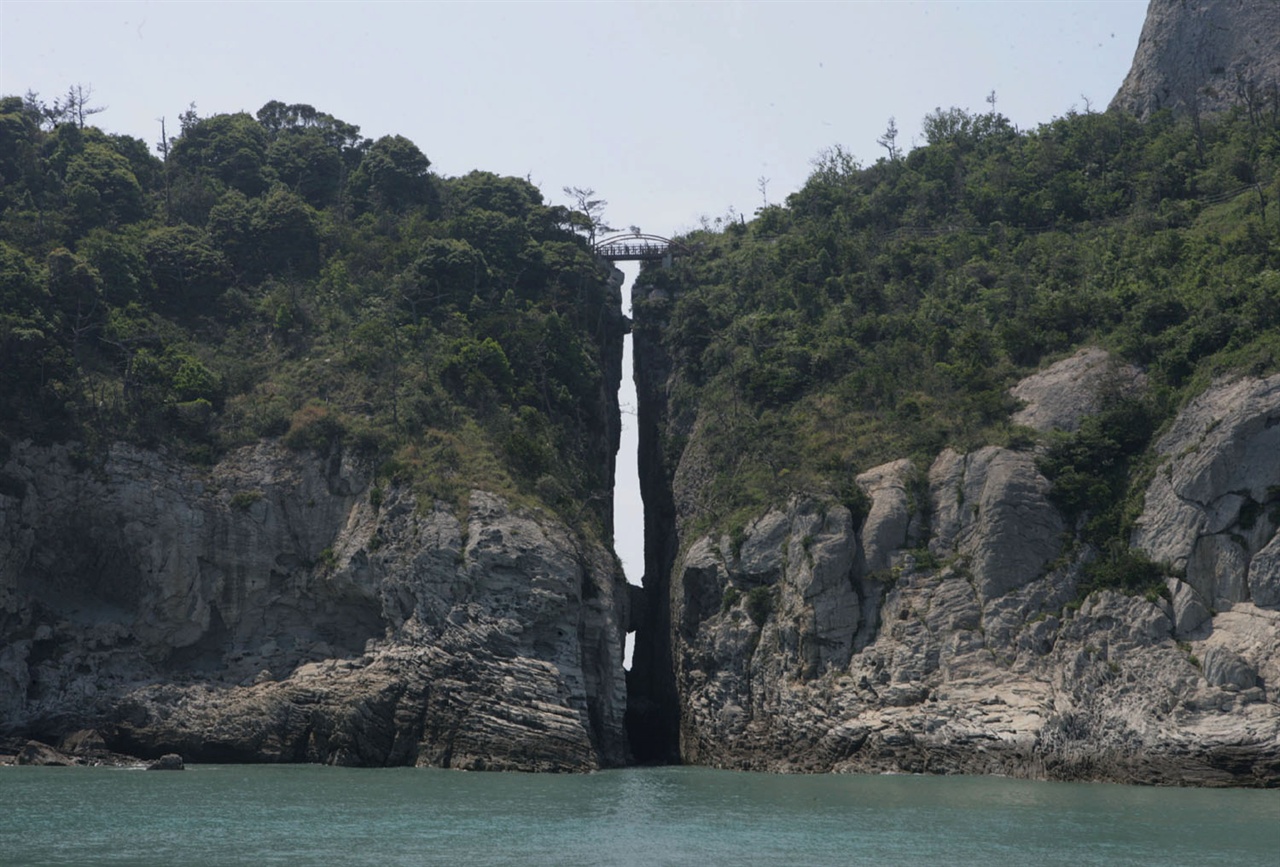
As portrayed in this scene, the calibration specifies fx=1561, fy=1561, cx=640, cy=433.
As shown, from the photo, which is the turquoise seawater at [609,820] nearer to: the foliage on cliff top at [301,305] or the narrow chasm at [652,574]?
the narrow chasm at [652,574]

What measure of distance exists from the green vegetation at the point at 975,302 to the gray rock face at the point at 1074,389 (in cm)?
76

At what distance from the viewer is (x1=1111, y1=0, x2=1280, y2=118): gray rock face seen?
260 ft

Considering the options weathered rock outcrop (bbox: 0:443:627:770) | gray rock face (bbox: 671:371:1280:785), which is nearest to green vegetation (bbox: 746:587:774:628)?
gray rock face (bbox: 671:371:1280:785)

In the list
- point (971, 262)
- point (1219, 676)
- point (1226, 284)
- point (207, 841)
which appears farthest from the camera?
point (971, 262)

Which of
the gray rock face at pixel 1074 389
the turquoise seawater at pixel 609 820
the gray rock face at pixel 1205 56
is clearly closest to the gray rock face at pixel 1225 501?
the gray rock face at pixel 1074 389

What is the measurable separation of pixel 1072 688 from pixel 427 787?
19.6 m

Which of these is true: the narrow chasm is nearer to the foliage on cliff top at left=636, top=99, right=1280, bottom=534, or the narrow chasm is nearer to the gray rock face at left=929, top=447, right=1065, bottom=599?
the foliage on cliff top at left=636, top=99, right=1280, bottom=534

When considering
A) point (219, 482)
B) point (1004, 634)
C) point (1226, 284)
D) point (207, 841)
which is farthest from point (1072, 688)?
point (219, 482)

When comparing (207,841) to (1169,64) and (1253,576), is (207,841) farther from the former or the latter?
(1169,64)

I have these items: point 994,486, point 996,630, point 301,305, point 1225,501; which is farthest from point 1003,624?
point 301,305

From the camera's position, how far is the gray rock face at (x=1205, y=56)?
79.4 metres

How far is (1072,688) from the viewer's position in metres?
47.4

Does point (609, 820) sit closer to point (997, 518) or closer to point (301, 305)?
point (997, 518)

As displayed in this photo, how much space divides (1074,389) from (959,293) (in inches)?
461
